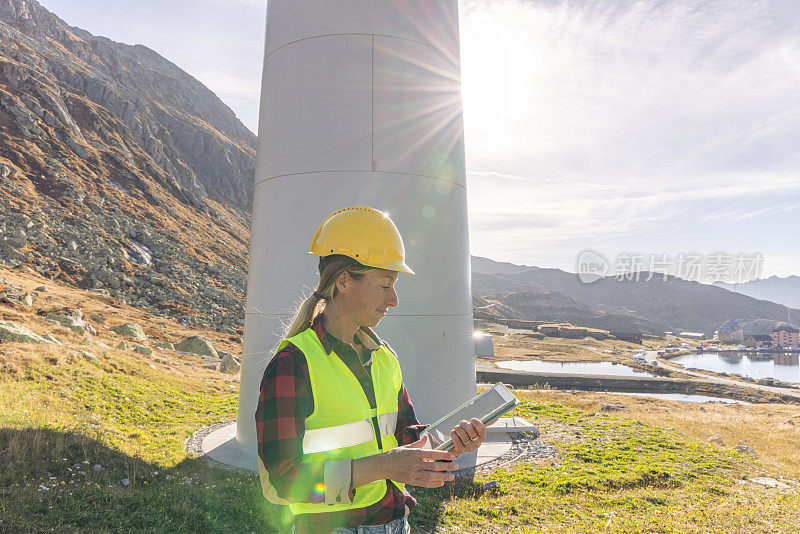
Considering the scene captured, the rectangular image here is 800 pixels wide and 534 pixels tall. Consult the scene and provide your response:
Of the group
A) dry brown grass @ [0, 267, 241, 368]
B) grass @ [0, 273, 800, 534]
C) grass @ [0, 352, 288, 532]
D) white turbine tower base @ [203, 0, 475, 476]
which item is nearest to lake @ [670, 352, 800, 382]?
dry brown grass @ [0, 267, 241, 368]

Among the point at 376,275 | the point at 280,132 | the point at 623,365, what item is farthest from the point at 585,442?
the point at 623,365

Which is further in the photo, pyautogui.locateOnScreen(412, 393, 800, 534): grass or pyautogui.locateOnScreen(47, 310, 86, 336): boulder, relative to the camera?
pyautogui.locateOnScreen(47, 310, 86, 336): boulder

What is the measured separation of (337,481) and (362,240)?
1103 mm

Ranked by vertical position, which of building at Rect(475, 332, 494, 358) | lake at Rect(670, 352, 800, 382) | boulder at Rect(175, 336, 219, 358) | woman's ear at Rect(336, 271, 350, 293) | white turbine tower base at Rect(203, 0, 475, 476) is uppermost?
white turbine tower base at Rect(203, 0, 475, 476)

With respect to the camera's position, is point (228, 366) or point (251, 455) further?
point (228, 366)

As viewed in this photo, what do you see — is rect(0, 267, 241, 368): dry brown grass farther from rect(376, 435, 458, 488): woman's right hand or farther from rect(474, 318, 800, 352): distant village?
rect(474, 318, 800, 352): distant village

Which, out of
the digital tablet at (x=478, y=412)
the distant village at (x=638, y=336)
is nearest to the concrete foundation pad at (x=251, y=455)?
the digital tablet at (x=478, y=412)

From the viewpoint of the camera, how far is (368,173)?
782 cm

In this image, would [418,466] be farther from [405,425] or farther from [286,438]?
[405,425]

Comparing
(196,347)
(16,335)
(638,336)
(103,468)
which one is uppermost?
(638,336)

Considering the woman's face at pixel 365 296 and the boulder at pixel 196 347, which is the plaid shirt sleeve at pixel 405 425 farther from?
the boulder at pixel 196 347

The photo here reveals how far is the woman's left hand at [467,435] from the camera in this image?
2.12 metres

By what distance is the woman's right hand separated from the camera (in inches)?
75.0

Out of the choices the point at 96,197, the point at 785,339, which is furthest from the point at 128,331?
the point at 785,339
